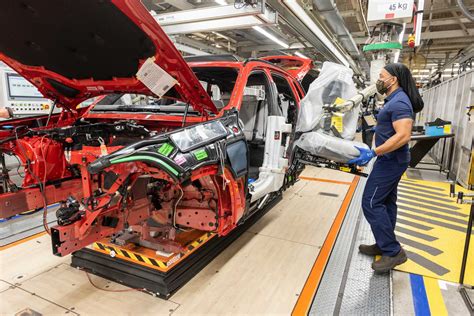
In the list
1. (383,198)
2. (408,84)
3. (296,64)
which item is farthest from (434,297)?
(296,64)

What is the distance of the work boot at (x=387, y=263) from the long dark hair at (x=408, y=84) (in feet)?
4.40

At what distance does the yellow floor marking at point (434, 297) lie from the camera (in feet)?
7.31

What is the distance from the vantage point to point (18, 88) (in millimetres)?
4152

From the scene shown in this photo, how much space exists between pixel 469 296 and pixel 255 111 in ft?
9.43

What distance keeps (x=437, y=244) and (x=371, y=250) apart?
0.90 meters

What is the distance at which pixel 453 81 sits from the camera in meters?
7.30

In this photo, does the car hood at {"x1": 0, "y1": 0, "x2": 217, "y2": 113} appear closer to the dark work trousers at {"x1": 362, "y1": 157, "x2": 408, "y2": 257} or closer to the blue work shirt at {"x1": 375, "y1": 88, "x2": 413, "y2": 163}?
the blue work shirt at {"x1": 375, "y1": 88, "x2": 413, "y2": 163}

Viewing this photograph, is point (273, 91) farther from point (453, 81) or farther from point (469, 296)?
point (453, 81)

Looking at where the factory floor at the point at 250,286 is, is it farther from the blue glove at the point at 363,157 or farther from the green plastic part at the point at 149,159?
the green plastic part at the point at 149,159

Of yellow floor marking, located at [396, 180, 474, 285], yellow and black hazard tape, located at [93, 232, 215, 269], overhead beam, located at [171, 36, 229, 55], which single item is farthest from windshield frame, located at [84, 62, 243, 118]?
overhead beam, located at [171, 36, 229, 55]

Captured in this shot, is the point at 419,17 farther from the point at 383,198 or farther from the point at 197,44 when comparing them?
the point at 197,44

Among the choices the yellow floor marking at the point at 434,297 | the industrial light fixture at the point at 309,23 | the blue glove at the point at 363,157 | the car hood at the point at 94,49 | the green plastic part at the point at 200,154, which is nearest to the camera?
the car hood at the point at 94,49

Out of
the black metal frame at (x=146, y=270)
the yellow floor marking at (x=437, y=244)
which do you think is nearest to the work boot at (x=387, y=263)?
the yellow floor marking at (x=437, y=244)

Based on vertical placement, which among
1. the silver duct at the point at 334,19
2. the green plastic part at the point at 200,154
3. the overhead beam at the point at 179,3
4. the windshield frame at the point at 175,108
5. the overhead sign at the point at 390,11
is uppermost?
the silver duct at the point at 334,19
